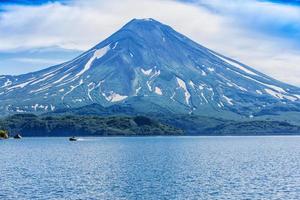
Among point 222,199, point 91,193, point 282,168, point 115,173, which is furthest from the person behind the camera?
point 282,168

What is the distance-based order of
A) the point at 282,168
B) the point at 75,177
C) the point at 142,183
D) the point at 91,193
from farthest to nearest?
the point at 282,168, the point at 75,177, the point at 142,183, the point at 91,193

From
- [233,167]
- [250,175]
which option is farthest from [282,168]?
[250,175]

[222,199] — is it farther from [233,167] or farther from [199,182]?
[233,167]

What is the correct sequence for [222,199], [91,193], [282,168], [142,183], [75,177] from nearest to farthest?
1. [222,199]
2. [91,193]
3. [142,183]
4. [75,177]
5. [282,168]

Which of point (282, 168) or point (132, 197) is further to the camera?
point (282, 168)

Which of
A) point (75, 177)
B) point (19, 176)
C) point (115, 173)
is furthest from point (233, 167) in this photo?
point (19, 176)

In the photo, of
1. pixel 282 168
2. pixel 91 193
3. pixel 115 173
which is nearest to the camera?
pixel 91 193

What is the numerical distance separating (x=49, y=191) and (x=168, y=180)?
58.4 ft

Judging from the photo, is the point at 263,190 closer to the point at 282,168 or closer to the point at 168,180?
the point at 168,180

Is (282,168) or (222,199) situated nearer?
(222,199)

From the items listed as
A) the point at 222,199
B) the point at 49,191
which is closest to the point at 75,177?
the point at 49,191

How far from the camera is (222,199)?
6003 cm

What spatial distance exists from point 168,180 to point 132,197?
15.5 metres

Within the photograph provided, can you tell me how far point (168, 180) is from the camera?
7700 cm
